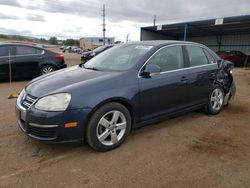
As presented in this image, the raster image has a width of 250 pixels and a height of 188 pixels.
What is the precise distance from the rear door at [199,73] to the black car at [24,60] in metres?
6.05

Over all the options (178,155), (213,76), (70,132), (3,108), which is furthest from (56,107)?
(213,76)

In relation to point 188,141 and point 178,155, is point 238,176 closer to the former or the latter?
point 178,155

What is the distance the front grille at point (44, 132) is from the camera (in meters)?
2.77

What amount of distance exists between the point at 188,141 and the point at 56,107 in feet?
6.76

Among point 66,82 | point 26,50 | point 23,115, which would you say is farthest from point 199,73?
point 26,50

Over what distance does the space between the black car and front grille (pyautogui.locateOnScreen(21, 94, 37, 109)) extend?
5.56 m

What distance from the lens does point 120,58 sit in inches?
151

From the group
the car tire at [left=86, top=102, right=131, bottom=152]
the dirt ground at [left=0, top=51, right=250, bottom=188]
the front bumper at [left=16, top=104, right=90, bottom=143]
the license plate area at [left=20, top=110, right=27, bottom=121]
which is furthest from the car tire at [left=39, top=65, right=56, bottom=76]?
the car tire at [left=86, top=102, right=131, bottom=152]

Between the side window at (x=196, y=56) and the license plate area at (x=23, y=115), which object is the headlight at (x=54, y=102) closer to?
the license plate area at (x=23, y=115)

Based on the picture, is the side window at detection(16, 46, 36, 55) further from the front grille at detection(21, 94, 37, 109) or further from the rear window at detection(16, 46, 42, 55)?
the front grille at detection(21, 94, 37, 109)

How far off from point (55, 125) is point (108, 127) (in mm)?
720

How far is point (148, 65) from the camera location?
11.2ft

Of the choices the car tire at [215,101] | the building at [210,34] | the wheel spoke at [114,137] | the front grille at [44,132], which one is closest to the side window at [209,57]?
the car tire at [215,101]

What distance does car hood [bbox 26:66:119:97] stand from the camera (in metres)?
2.97
